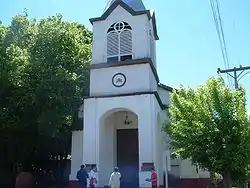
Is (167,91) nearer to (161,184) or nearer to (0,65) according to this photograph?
(161,184)

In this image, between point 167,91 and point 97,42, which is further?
point 167,91

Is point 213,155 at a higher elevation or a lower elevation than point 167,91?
lower

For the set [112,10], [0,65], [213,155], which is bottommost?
[213,155]

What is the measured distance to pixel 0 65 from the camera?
1903cm

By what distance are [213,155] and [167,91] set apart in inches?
432

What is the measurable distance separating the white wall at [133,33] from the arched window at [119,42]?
253 millimetres

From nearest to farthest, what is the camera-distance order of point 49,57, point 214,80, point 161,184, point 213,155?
1. point 213,155
2. point 214,80
3. point 161,184
4. point 49,57

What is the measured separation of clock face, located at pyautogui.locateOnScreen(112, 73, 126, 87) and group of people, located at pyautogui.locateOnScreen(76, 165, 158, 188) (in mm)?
4975

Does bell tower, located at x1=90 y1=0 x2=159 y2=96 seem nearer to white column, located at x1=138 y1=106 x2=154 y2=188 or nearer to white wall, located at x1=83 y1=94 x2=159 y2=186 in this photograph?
white wall, located at x1=83 y1=94 x2=159 y2=186

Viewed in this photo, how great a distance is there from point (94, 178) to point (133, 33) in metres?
8.78

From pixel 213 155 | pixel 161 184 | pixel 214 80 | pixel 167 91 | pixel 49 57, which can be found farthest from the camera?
pixel 167 91

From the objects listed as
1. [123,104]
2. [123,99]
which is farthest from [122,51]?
[123,104]

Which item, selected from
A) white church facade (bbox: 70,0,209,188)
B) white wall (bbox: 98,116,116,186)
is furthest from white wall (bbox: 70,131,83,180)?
white wall (bbox: 98,116,116,186)

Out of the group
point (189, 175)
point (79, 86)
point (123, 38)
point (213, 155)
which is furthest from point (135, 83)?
point (189, 175)
